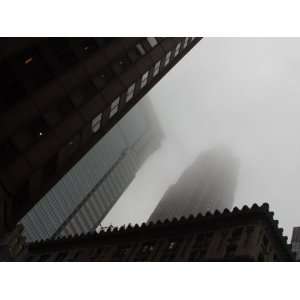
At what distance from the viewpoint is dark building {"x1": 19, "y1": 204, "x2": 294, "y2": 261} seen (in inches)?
2197

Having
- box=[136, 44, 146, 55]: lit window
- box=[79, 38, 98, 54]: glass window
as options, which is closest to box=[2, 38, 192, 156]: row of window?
box=[79, 38, 98, 54]: glass window

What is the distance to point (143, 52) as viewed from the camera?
55.3 meters

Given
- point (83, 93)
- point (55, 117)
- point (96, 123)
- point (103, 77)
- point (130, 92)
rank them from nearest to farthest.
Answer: point (55, 117)
point (83, 93)
point (103, 77)
point (96, 123)
point (130, 92)

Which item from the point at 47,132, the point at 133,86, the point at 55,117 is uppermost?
the point at 133,86

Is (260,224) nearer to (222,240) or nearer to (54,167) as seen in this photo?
(222,240)

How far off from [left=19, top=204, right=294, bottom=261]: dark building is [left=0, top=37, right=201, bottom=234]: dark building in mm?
20043

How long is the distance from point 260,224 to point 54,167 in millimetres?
28497

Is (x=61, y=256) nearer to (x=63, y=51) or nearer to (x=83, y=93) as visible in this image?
(x=83, y=93)

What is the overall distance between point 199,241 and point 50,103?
3082 cm

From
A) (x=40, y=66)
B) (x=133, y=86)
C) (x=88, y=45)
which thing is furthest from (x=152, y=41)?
(x=40, y=66)

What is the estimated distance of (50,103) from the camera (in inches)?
1554

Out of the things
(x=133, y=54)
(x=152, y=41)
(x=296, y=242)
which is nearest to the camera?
(x=133, y=54)

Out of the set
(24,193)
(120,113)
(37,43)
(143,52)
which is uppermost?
(143,52)
